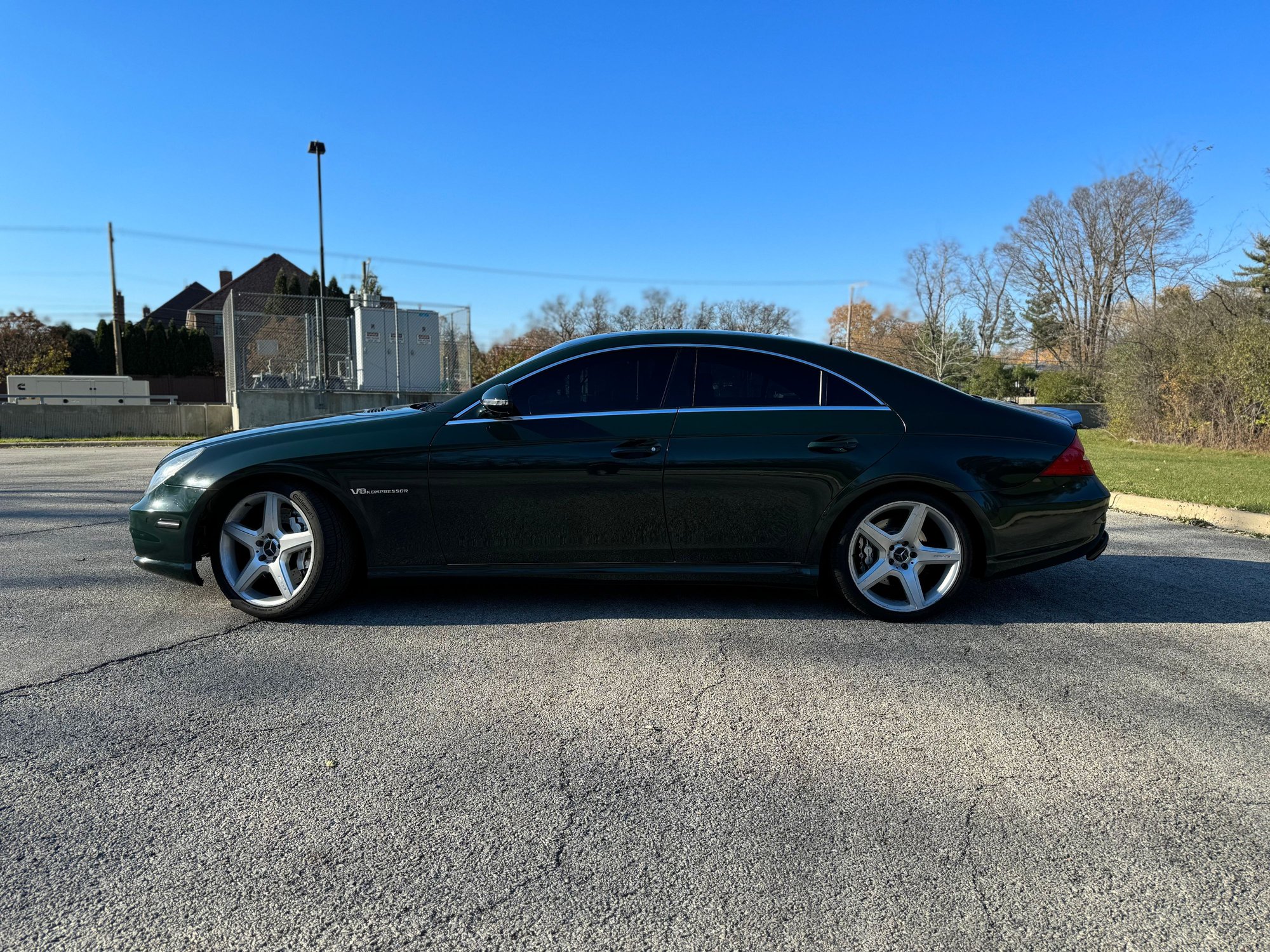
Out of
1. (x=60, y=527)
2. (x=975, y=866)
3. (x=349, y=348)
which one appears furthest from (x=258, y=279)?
(x=975, y=866)

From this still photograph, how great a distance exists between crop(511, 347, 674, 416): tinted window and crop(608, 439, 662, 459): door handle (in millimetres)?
214

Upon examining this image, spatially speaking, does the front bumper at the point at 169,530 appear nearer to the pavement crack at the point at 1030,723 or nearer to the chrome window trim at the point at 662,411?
the chrome window trim at the point at 662,411

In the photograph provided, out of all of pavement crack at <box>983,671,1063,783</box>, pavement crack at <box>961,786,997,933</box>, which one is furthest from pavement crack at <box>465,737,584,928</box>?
pavement crack at <box>983,671,1063,783</box>

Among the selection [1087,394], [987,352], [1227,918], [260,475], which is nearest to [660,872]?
[1227,918]

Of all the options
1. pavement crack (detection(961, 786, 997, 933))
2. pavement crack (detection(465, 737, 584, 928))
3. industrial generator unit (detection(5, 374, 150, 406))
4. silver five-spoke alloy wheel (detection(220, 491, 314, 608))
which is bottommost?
pavement crack (detection(961, 786, 997, 933))

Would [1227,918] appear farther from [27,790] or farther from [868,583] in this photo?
[27,790]

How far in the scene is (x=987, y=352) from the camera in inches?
1805

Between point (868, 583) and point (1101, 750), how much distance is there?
154 cm

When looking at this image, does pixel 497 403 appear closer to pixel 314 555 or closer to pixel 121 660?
pixel 314 555

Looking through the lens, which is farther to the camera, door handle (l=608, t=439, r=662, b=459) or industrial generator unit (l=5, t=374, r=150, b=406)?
industrial generator unit (l=5, t=374, r=150, b=406)

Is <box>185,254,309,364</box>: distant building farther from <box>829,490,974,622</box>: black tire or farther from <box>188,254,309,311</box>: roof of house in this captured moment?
<box>829,490,974,622</box>: black tire

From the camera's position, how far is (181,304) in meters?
69.1

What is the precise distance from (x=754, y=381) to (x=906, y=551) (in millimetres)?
1186

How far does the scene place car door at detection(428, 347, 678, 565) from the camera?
4.12 metres
